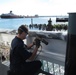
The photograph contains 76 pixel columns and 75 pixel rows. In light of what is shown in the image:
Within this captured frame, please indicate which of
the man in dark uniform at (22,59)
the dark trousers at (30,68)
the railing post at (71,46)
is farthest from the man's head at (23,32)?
the railing post at (71,46)

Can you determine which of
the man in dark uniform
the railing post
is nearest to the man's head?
the man in dark uniform

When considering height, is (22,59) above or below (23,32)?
below

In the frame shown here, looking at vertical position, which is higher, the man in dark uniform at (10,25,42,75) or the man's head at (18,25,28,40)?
the man's head at (18,25,28,40)

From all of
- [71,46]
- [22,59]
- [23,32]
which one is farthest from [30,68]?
[71,46]

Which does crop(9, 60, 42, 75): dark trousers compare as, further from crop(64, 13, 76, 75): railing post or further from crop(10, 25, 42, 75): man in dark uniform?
crop(64, 13, 76, 75): railing post

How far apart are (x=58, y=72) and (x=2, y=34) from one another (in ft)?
5.10

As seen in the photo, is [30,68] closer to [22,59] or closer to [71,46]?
[22,59]

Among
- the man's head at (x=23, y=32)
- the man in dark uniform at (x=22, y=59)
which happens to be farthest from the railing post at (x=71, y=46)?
the man's head at (x=23, y=32)

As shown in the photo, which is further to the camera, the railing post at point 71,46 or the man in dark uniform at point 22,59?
the man in dark uniform at point 22,59

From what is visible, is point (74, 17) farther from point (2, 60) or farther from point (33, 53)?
point (2, 60)

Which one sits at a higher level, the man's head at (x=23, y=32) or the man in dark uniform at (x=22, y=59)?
the man's head at (x=23, y=32)

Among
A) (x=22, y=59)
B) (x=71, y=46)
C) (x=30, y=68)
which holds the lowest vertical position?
(x=30, y=68)

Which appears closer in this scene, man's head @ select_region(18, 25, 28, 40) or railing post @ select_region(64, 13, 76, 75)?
railing post @ select_region(64, 13, 76, 75)

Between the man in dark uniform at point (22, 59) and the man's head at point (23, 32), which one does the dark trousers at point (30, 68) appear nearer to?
the man in dark uniform at point (22, 59)
